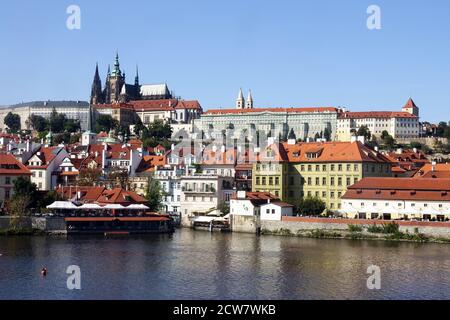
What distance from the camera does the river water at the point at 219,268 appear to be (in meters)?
32.8

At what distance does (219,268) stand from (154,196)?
26.3 m

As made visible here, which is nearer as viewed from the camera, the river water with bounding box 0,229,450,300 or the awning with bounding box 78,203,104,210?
the river water with bounding box 0,229,450,300

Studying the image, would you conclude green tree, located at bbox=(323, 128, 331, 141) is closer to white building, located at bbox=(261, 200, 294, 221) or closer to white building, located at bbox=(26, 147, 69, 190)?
white building, located at bbox=(26, 147, 69, 190)

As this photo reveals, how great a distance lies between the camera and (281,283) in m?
34.9

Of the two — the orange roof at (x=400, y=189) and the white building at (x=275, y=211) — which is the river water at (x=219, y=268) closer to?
the white building at (x=275, y=211)

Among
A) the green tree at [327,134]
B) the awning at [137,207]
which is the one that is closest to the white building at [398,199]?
the awning at [137,207]

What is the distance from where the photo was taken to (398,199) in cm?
5638

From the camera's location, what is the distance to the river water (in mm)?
A: 32781

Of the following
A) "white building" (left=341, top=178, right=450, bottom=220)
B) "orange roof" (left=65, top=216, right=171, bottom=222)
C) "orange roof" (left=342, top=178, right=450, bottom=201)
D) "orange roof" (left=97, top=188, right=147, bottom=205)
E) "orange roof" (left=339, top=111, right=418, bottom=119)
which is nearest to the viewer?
"orange roof" (left=65, top=216, right=171, bottom=222)

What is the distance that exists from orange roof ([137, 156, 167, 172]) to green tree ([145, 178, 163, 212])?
7307mm

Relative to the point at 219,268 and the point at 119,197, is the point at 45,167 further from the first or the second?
the point at 219,268

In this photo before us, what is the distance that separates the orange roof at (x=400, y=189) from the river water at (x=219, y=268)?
6530 millimetres

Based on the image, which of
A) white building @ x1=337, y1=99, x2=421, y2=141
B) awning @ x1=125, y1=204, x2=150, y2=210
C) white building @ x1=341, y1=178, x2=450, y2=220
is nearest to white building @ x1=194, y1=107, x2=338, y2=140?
white building @ x1=337, y1=99, x2=421, y2=141

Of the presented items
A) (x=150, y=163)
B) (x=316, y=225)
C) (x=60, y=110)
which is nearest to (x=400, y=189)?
(x=316, y=225)
